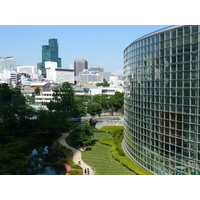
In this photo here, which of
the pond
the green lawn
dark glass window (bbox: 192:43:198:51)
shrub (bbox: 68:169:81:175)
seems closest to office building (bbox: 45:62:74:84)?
the pond

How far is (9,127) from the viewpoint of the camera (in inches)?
1147

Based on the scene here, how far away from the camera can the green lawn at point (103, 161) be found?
18.9 meters

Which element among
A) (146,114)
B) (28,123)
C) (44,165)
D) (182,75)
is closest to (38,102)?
(28,123)

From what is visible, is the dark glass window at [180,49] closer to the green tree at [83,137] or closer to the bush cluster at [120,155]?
the bush cluster at [120,155]

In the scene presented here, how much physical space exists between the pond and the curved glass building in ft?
25.7

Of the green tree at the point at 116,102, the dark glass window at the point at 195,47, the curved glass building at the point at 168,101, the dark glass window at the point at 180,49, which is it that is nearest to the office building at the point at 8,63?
the green tree at the point at 116,102

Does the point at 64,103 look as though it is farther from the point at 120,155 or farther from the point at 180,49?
the point at 180,49

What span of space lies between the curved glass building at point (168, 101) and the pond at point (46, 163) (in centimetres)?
784

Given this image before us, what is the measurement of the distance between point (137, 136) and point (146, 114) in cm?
292

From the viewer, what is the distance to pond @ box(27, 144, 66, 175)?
1980 cm

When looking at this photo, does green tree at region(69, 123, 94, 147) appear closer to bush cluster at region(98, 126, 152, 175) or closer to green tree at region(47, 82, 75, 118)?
bush cluster at region(98, 126, 152, 175)

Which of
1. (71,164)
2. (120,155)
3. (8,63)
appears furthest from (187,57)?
(8,63)

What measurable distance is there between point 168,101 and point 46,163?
13.4 meters

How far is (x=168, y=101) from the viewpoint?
16.2 metres
